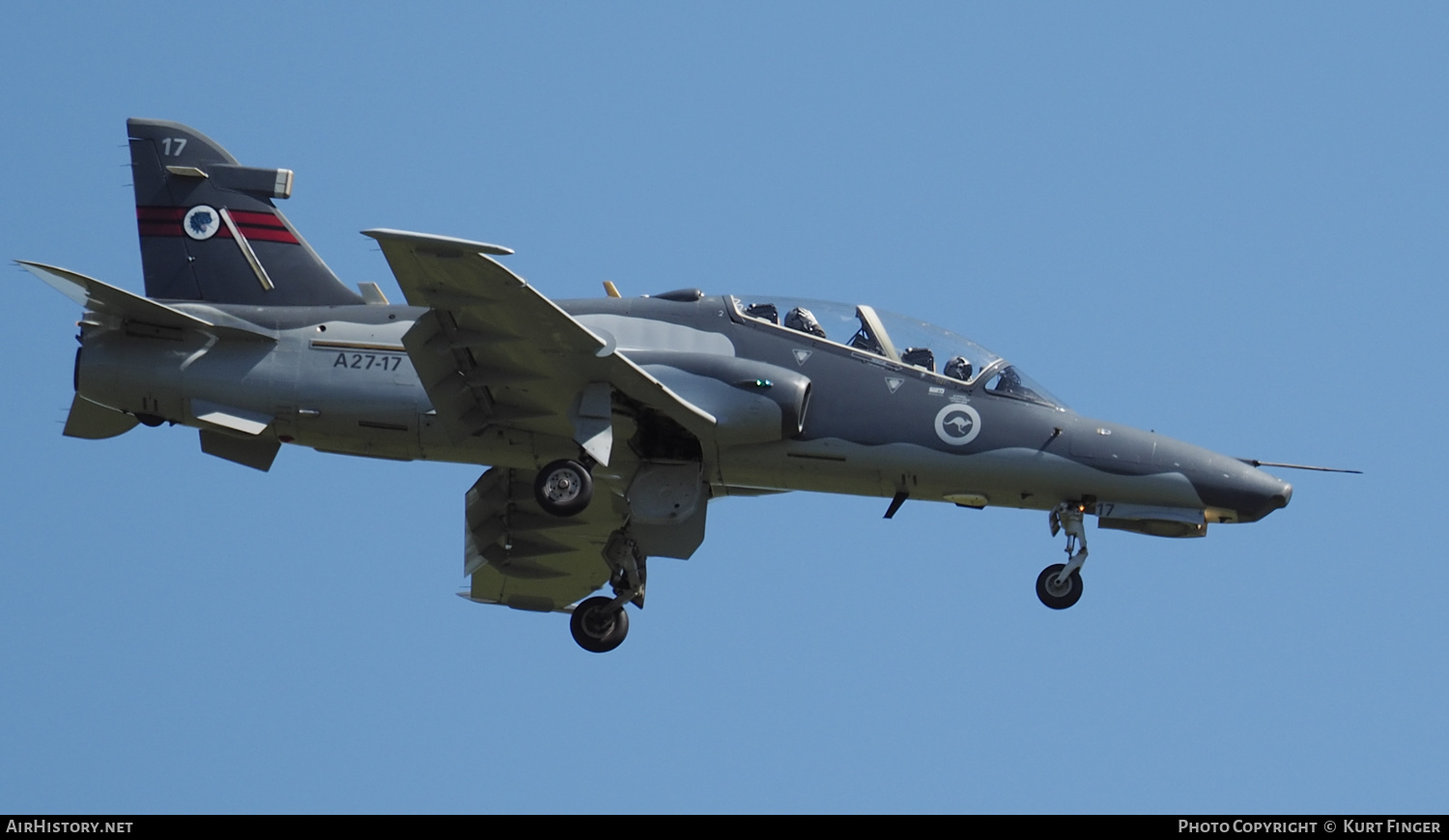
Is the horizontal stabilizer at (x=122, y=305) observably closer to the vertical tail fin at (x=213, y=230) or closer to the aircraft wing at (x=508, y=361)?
the vertical tail fin at (x=213, y=230)

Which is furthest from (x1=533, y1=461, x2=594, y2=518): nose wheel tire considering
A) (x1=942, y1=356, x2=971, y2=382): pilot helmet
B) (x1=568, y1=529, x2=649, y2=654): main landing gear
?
(x1=942, y1=356, x2=971, y2=382): pilot helmet

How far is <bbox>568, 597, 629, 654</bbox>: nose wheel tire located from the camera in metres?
25.8

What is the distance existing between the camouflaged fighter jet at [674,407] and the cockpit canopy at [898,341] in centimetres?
3

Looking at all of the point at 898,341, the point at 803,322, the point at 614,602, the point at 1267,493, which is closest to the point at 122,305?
the point at 614,602

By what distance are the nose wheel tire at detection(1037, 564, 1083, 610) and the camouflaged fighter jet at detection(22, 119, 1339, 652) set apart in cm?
2

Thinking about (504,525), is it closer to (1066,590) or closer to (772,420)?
(772,420)

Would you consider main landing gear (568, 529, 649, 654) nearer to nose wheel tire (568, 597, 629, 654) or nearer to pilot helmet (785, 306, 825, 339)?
nose wheel tire (568, 597, 629, 654)

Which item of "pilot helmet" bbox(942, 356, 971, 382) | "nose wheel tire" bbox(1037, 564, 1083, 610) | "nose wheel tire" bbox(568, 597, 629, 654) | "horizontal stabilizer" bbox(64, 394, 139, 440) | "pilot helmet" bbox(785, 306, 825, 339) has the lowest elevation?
"nose wheel tire" bbox(568, 597, 629, 654)

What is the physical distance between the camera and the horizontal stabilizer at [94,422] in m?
24.3

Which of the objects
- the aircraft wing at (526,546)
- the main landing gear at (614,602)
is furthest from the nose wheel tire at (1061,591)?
the aircraft wing at (526,546)

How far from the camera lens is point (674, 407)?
2294cm

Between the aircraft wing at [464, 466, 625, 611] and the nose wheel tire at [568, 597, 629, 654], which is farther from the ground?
the aircraft wing at [464, 466, 625, 611]

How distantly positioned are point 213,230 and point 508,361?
16.0 ft

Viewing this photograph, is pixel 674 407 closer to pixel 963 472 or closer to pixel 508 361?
pixel 508 361
